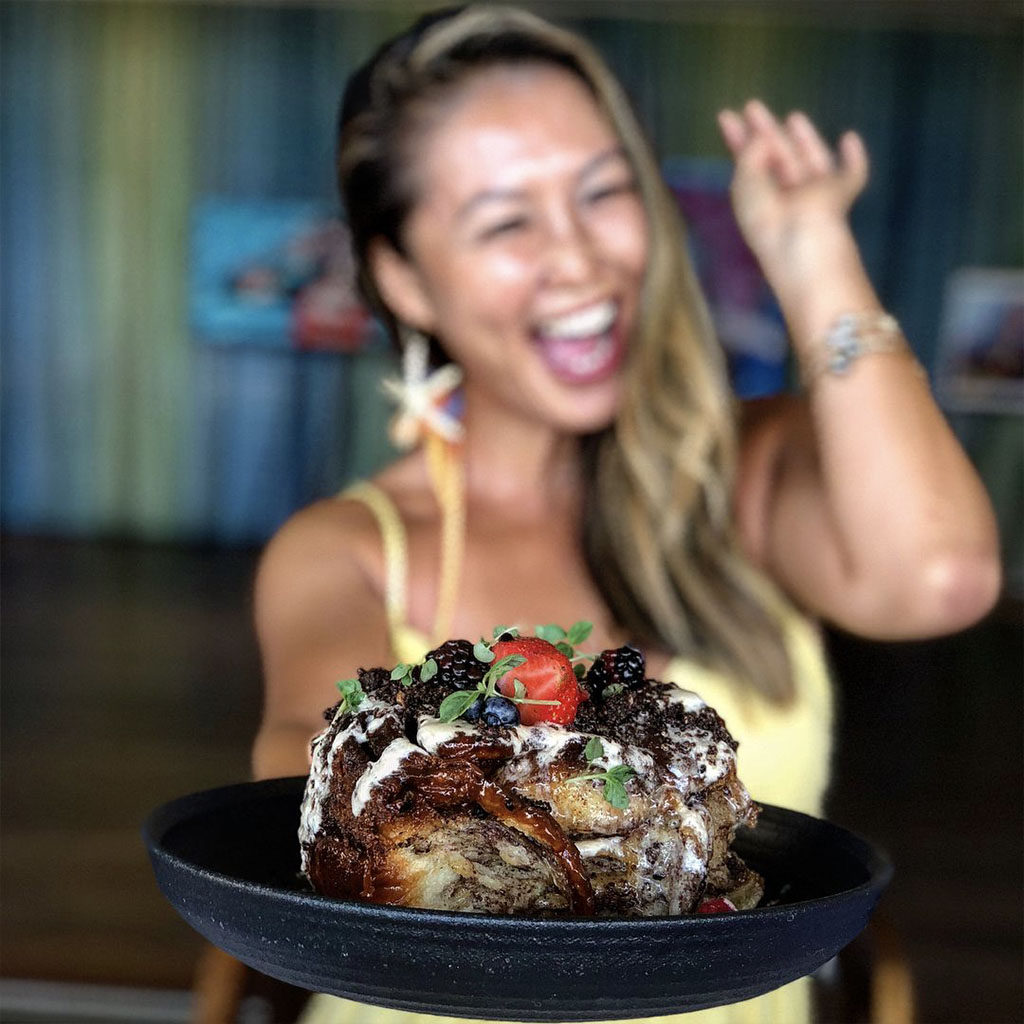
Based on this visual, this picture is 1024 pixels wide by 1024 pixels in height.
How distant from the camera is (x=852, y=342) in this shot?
1707 mm

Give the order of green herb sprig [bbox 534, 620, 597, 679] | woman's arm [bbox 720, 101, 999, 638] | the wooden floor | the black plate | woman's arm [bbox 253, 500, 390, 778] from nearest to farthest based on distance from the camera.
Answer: the black plate < green herb sprig [bbox 534, 620, 597, 679] < woman's arm [bbox 253, 500, 390, 778] < woman's arm [bbox 720, 101, 999, 638] < the wooden floor

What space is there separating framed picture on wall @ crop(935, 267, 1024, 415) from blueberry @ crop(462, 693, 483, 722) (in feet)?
29.3

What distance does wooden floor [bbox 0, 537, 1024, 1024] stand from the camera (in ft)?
10.3

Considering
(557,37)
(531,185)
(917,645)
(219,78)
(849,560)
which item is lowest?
(917,645)

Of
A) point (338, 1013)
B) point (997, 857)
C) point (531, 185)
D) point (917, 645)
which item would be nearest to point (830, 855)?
point (338, 1013)

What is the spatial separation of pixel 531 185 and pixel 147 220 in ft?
26.8

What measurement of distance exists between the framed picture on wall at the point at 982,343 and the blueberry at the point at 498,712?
8940 mm

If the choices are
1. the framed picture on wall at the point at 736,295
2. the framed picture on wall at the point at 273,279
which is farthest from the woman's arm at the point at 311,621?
the framed picture on wall at the point at 273,279

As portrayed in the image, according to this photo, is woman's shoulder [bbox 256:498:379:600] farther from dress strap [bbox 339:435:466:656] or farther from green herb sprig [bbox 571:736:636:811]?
green herb sprig [bbox 571:736:636:811]

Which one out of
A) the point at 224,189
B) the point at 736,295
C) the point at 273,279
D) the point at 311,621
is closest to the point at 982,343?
the point at 736,295

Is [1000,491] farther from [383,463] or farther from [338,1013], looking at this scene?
[338,1013]

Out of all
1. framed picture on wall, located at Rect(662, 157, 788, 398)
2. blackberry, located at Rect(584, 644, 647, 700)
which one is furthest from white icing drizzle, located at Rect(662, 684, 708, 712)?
framed picture on wall, located at Rect(662, 157, 788, 398)

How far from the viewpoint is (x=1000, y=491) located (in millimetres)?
9336

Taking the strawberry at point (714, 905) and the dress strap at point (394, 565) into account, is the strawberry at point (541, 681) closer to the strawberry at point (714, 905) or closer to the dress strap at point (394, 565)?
the strawberry at point (714, 905)
